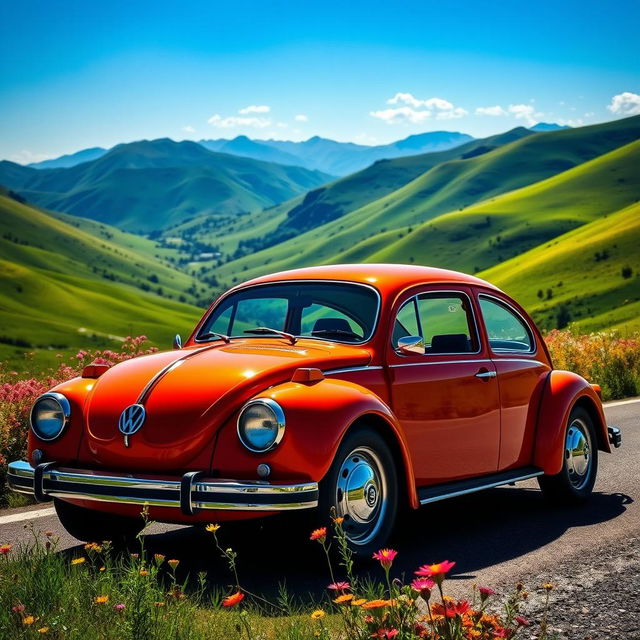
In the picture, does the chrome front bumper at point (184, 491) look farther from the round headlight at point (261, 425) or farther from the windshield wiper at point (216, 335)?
the windshield wiper at point (216, 335)

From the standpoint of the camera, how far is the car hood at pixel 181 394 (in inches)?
209

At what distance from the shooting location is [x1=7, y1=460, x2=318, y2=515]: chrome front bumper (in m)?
4.92

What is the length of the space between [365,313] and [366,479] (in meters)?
1.40

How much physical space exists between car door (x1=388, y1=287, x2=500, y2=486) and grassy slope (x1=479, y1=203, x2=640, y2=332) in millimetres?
74540

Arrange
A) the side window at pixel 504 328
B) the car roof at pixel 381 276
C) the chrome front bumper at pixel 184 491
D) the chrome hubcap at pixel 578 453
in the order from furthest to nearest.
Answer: the chrome hubcap at pixel 578 453 → the side window at pixel 504 328 → the car roof at pixel 381 276 → the chrome front bumper at pixel 184 491

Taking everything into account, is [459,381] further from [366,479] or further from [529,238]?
[529,238]

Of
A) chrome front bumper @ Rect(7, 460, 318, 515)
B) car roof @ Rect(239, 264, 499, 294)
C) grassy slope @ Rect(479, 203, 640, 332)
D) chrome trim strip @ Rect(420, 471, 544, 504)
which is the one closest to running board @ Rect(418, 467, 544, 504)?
chrome trim strip @ Rect(420, 471, 544, 504)

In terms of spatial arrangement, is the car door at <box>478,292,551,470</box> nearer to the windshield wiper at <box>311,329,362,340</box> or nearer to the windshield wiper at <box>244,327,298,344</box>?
the windshield wiper at <box>311,329,362,340</box>

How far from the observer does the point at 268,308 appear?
7199 millimetres

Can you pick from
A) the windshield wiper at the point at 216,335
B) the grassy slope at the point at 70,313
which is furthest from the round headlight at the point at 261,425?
the grassy slope at the point at 70,313

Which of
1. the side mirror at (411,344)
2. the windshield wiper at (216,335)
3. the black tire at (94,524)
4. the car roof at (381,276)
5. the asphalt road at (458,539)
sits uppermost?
the car roof at (381,276)

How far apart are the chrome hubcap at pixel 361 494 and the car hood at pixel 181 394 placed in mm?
641

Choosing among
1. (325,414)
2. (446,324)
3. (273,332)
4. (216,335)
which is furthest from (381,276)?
(325,414)

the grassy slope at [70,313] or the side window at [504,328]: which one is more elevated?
the grassy slope at [70,313]
